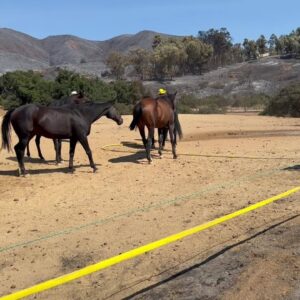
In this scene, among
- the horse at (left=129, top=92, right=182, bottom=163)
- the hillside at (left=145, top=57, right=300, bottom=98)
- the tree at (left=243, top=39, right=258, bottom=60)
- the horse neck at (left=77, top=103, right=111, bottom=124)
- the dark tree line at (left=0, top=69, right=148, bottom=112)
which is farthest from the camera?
the tree at (left=243, top=39, right=258, bottom=60)

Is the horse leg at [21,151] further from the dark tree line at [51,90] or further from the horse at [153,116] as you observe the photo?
the dark tree line at [51,90]

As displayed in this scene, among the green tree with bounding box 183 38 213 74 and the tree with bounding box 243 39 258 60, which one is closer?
the green tree with bounding box 183 38 213 74

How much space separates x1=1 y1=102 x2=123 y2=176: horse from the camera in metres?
11.1

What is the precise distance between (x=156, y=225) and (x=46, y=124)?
5.21 m

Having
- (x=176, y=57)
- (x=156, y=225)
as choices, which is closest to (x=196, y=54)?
(x=176, y=57)

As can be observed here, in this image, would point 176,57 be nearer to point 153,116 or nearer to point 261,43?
point 261,43

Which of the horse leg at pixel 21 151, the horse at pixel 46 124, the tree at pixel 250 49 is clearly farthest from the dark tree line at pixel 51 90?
the tree at pixel 250 49

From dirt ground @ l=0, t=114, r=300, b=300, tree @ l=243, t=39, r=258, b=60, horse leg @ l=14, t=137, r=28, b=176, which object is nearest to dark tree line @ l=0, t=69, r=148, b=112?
horse leg @ l=14, t=137, r=28, b=176

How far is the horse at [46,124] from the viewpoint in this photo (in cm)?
1106

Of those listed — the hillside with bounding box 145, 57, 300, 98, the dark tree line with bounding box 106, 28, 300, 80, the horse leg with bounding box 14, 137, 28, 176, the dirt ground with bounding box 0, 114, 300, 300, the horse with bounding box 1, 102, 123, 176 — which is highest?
the dark tree line with bounding box 106, 28, 300, 80

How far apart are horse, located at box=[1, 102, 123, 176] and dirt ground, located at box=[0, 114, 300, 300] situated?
737 millimetres

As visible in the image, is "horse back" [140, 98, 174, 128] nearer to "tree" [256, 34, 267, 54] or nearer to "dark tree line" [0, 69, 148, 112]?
"dark tree line" [0, 69, 148, 112]

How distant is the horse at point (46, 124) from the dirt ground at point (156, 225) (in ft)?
2.42

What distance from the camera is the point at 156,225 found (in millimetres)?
6812
